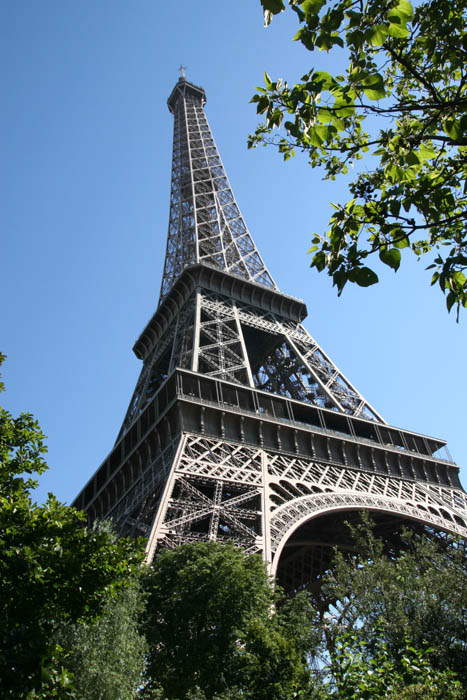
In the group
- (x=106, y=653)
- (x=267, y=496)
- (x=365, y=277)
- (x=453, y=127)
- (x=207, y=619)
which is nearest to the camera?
(x=453, y=127)

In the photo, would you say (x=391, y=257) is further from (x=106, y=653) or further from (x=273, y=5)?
(x=106, y=653)

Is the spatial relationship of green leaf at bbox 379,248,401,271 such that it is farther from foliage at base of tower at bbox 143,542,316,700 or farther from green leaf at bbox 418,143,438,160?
foliage at base of tower at bbox 143,542,316,700

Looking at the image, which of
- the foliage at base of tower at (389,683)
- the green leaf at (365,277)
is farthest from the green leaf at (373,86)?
the foliage at base of tower at (389,683)

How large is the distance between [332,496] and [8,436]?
1719 cm

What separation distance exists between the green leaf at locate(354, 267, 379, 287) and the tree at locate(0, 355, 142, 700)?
6769mm

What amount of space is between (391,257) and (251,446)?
70.2 feet

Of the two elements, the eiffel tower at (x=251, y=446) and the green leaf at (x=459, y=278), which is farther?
the eiffel tower at (x=251, y=446)

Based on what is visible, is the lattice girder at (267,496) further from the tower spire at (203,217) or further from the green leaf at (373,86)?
the tower spire at (203,217)

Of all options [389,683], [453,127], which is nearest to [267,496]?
[389,683]

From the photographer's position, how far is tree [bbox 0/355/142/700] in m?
8.67

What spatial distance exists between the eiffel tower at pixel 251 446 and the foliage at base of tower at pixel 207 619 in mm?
2139

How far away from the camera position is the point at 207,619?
16.3 metres

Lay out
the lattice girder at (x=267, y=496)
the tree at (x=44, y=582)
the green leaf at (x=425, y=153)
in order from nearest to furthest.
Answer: the green leaf at (x=425, y=153) < the tree at (x=44, y=582) < the lattice girder at (x=267, y=496)

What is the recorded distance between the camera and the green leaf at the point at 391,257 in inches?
253
